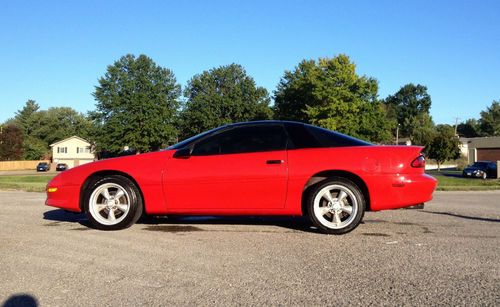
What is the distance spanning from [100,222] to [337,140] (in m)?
3.17

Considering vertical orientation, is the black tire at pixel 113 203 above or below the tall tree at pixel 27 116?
below

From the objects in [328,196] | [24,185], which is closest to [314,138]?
[328,196]

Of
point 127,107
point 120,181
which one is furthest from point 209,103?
point 120,181

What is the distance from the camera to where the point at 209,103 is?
7438 cm

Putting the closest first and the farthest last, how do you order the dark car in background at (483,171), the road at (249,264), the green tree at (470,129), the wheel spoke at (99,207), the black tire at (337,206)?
1. the road at (249,264)
2. the black tire at (337,206)
3. the wheel spoke at (99,207)
4. the dark car in background at (483,171)
5. the green tree at (470,129)

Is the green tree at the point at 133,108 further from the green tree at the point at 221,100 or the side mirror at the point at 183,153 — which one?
the side mirror at the point at 183,153

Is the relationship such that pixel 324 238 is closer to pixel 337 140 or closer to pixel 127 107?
pixel 337 140

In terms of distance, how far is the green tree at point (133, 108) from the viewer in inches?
2566

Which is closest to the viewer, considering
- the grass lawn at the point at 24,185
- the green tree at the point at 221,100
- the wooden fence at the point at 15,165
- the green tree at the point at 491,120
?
the grass lawn at the point at 24,185

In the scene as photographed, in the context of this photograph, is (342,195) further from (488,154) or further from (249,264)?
(488,154)

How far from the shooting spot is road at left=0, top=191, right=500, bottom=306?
3178 mm

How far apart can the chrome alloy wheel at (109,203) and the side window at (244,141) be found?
1.07 meters

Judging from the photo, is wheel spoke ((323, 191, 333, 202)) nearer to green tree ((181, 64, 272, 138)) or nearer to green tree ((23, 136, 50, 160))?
green tree ((181, 64, 272, 138))

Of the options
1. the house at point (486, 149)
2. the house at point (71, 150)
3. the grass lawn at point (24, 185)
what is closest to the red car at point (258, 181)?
the grass lawn at point (24, 185)
